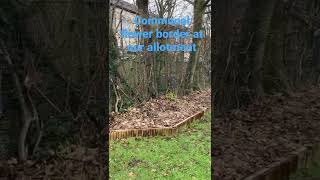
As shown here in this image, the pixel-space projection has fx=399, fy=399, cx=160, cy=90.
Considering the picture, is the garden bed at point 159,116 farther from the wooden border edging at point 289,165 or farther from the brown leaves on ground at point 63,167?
the wooden border edging at point 289,165

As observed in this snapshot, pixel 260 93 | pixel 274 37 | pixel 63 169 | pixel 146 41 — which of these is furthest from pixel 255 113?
pixel 63 169

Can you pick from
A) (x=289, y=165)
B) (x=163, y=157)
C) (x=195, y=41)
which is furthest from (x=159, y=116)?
(x=289, y=165)

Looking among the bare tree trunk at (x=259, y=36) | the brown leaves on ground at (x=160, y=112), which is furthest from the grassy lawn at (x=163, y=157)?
the bare tree trunk at (x=259, y=36)

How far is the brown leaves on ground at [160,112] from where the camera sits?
7277 millimetres

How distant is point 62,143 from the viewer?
4590 mm

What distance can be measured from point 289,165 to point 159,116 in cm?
361

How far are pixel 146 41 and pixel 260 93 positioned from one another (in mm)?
2428

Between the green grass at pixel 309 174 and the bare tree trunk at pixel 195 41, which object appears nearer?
the green grass at pixel 309 174

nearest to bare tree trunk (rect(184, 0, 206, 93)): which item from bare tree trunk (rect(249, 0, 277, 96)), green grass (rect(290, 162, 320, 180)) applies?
bare tree trunk (rect(249, 0, 277, 96))

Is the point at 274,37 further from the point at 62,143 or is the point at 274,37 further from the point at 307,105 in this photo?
the point at 62,143

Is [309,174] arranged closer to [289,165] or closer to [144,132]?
[289,165]

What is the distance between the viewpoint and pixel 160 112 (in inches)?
322

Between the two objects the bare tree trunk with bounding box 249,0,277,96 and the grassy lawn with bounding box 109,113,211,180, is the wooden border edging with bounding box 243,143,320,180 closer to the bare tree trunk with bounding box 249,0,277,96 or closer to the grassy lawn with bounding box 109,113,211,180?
the grassy lawn with bounding box 109,113,211,180

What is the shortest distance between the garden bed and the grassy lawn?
0.18 m
